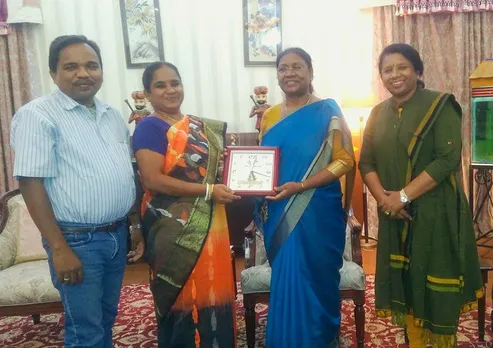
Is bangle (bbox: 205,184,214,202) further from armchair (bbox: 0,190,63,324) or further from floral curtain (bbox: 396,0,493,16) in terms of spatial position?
floral curtain (bbox: 396,0,493,16)

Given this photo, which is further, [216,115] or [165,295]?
[216,115]

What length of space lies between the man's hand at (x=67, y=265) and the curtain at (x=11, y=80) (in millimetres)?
2962

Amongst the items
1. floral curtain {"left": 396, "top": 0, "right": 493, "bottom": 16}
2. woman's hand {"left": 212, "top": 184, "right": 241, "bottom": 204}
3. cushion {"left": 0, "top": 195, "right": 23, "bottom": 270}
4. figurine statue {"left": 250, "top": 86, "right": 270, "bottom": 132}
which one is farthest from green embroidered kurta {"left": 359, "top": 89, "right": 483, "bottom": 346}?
floral curtain {"left": 396, "top": 0, "right": 493, "bottom": 16}

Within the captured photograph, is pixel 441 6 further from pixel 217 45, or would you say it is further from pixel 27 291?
pixel 27 291

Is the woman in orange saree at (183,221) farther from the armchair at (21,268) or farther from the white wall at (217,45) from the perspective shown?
the white wall at (217,45)

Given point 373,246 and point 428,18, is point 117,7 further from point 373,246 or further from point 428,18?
point 373,246

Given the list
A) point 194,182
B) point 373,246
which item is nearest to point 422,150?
point 194,182

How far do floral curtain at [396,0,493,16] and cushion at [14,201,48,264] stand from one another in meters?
3.51

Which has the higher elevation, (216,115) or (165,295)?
(216,115)

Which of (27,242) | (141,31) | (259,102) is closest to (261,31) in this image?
(259,102)

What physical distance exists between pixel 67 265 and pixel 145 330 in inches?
51.9

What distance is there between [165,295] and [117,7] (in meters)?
3.15

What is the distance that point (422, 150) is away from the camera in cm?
179

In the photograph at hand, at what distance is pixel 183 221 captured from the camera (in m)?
1.79
